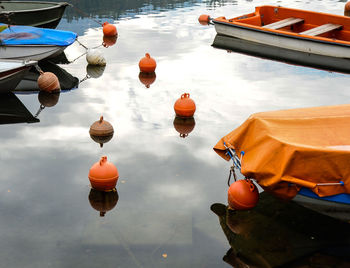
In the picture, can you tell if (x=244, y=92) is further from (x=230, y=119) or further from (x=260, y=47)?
(x=260, y=47)

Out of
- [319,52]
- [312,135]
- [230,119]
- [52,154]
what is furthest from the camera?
[319,52]

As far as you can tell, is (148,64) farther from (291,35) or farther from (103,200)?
(103,200)

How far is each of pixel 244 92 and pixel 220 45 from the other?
7110 mm

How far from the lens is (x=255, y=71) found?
61.5 ft

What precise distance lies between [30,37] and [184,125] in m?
7.77

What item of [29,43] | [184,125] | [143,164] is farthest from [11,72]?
[143,164]

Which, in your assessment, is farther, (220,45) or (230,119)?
(220,45)

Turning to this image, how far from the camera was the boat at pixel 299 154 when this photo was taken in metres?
7.98

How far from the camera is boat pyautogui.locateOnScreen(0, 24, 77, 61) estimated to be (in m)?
17.2

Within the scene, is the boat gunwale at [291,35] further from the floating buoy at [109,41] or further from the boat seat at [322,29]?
the floating buoy at [109,41]

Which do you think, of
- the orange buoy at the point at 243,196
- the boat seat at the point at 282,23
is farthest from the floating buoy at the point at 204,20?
the orange buoy at the point at 243,196

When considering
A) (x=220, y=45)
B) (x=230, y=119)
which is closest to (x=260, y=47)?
(x=220, y=45)

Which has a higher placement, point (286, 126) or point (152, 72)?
point (286, 126)

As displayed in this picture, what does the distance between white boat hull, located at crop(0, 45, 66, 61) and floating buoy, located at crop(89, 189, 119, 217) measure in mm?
9400
